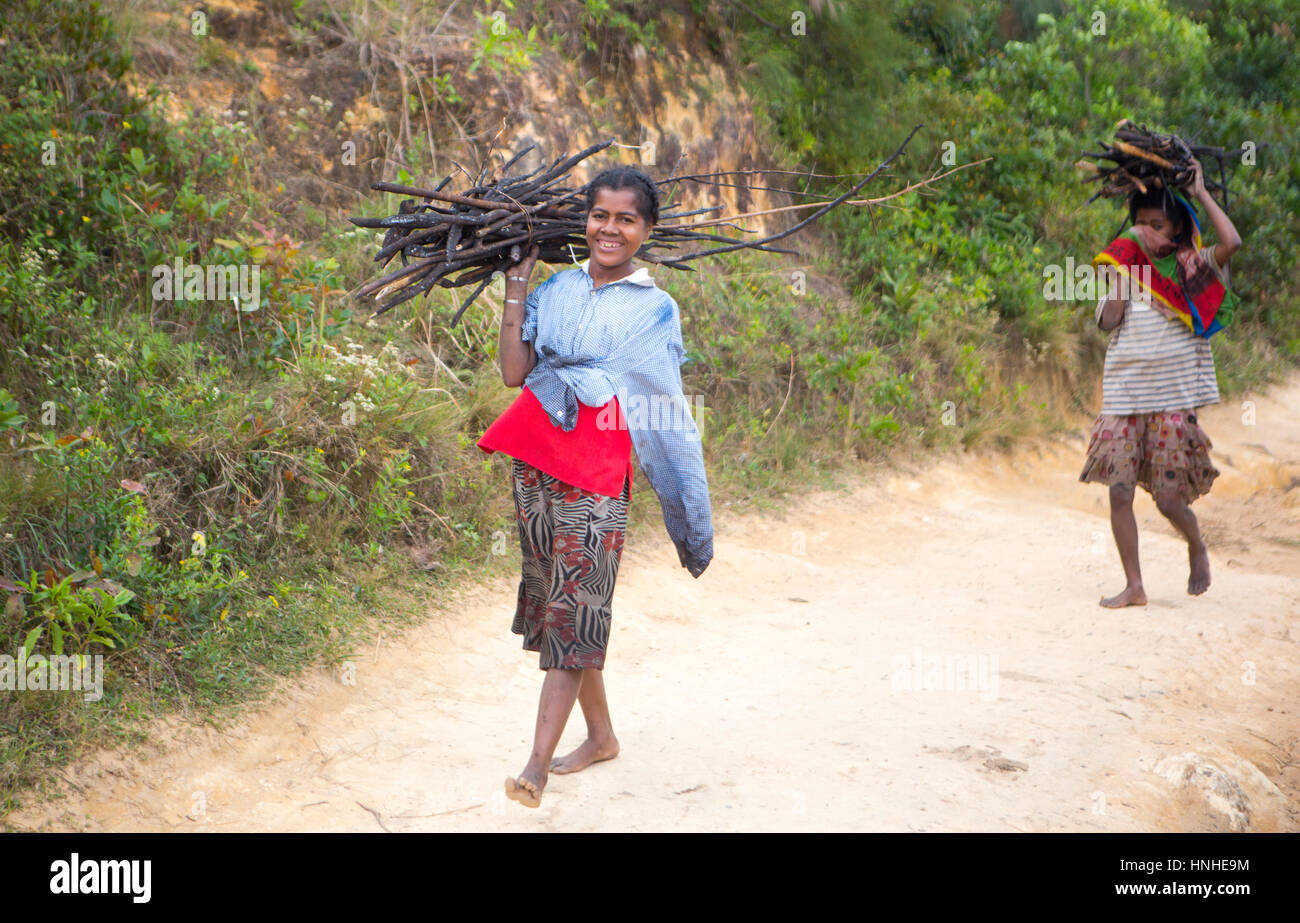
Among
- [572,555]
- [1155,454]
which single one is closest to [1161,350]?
[1155,454]

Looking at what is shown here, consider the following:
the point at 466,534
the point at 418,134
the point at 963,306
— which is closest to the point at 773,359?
the point at 963,306

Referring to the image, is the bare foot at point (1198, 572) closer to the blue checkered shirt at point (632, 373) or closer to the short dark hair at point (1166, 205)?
the short dark hair at point (1166, 205)

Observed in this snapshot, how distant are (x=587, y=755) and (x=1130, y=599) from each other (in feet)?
10.3

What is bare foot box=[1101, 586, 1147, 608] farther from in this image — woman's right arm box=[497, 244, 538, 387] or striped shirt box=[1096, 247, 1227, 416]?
woman's right arm box=[497, 244, 538, 387]

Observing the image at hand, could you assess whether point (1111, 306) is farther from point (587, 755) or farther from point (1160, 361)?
point (587, 755)

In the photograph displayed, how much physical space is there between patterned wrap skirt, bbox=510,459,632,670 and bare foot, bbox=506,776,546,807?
0.33 meters

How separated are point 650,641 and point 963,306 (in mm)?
5344

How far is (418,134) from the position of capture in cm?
739

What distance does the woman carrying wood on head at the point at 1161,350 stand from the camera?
521cm

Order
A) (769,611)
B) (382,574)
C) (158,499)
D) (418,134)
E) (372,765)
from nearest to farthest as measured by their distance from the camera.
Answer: (372,765)
(158,499)
(382,574)
(769,611)
(418,134)

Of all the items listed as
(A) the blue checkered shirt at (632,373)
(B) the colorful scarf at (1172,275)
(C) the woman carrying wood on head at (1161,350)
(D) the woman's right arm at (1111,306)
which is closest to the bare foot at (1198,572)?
(C) the woman carrying wood on head at (1161,350)

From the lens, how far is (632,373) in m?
3.26

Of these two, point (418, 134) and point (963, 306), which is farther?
point (963, 306)

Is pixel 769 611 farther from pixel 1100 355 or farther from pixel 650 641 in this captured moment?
pixel 1100 355
